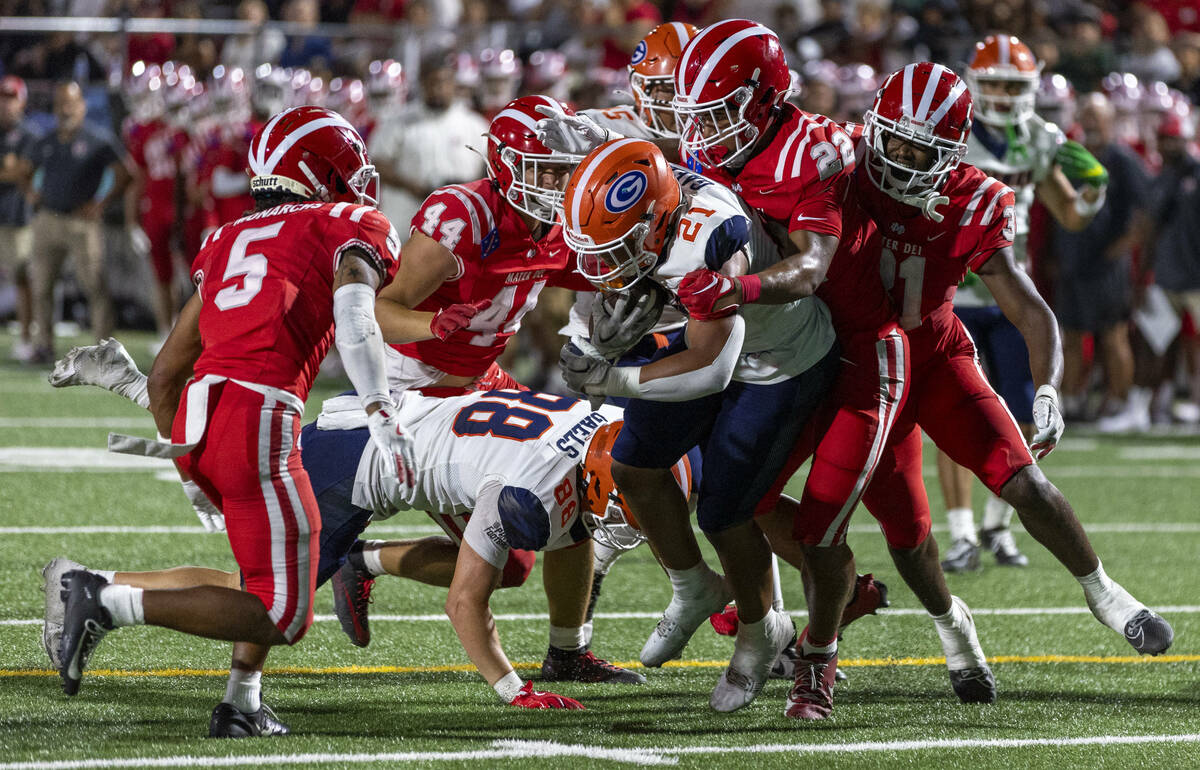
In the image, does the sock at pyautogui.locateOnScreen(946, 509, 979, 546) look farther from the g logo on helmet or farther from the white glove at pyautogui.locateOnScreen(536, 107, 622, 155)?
the g logo on helmet

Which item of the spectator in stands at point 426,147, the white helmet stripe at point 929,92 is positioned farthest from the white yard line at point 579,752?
the spectator in stands at point 426,147

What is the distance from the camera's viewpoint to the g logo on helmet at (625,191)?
372 cm

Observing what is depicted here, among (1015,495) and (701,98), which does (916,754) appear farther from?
(701,98)

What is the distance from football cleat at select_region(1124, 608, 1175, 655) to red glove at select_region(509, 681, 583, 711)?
4.63 feet

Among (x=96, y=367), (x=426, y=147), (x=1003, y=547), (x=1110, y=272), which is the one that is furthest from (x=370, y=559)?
(x=1110, y=272)

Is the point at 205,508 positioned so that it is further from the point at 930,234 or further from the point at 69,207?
the point at 69,207

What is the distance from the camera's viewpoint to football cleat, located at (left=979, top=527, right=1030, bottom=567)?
6.50 metres

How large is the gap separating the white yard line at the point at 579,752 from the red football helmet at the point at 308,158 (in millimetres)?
1271

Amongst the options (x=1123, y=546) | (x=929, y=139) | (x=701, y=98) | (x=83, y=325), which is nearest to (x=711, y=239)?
(x=701, y=98)

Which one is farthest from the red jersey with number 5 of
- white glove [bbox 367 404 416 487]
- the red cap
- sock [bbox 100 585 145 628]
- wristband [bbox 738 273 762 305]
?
the red cap

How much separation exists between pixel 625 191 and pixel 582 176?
0.41ft

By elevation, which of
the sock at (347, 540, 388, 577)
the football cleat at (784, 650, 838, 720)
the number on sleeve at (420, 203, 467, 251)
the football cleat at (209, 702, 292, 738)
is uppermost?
the number on sleeve at (420, 203, 467, 251)

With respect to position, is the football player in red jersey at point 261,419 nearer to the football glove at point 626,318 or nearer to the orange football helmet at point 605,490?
the football glove at point 626,318

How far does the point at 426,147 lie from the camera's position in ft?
35.4
